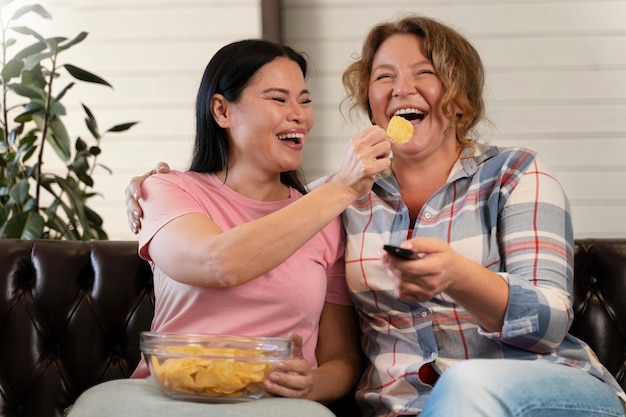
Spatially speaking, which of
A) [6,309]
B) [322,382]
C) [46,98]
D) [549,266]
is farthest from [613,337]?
[46,98]

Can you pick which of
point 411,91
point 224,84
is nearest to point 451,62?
point 411,91

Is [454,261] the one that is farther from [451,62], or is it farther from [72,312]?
[72,312]

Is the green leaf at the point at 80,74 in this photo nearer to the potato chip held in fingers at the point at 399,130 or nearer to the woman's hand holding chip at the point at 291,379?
the potato chip held in fingers at the point at 399,130

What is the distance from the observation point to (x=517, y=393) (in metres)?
1.40

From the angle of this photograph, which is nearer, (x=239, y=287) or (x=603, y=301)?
(x=239, y=287)

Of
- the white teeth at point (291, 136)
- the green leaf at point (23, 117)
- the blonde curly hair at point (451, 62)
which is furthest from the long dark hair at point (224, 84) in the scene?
the green leaf at point (23, 117)

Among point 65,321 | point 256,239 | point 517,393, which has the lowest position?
point 65,321

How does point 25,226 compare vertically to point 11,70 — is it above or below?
below

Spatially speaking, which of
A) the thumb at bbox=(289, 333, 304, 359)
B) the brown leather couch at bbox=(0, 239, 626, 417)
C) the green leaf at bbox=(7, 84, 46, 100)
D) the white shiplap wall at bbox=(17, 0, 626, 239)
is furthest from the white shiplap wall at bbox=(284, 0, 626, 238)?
the thumb at bbox=(289, 333, 304, 359)

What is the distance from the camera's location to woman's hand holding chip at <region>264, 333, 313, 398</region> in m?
1.65

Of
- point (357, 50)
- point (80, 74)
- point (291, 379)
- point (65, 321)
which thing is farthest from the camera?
point (357, 50)

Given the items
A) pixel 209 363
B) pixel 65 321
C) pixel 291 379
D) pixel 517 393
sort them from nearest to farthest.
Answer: pixel 517 393 < pixel 209 363 < pixel 291 379 < pixel 65 321

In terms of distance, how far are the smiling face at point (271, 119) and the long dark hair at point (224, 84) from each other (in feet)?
0.07

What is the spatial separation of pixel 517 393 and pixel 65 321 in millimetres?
1233
